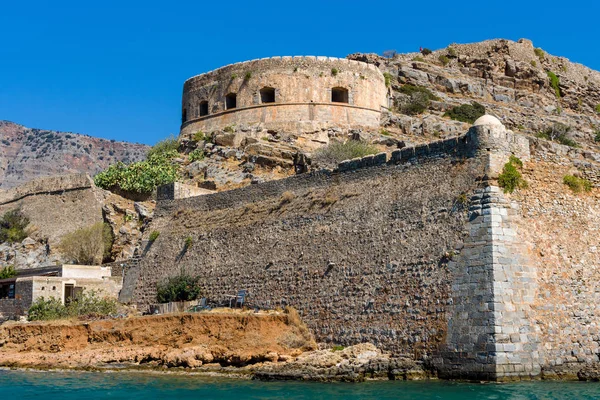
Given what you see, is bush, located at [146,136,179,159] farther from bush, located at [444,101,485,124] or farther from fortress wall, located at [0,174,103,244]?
bush, located at [444,101,485,124]

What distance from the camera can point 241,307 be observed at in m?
23.0

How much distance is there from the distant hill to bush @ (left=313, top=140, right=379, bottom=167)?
236 ft

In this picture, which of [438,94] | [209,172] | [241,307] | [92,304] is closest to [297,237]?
[241,307]

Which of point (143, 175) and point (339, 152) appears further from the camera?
point (143, 175)

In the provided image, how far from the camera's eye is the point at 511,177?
18.3m

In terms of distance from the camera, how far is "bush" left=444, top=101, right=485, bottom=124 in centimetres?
4075

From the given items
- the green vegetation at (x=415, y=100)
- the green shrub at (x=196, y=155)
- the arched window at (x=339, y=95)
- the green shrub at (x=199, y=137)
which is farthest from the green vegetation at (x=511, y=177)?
the green shrub at (x=199, y=137)

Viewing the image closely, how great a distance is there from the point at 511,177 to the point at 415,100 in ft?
78.3

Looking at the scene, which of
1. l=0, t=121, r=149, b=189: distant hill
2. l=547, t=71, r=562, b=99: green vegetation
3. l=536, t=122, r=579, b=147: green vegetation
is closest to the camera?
l=536, t=122, r=579, b=147: green vegetation

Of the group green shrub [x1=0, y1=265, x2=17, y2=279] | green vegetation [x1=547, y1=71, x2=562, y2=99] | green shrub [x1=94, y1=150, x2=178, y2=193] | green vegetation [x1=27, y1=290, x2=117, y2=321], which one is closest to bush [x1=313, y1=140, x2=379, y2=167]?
green shrub [x1=94, y1=150, x2=178, y2=193]

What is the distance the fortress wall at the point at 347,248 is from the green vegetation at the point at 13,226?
13.6 meters

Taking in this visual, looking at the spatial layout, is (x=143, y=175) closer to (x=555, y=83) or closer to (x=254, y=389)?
(x=254, y=389)

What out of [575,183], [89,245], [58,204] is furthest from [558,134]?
[58,204]

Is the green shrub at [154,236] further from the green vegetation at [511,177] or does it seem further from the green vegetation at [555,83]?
the green vegetation at [555,83]
